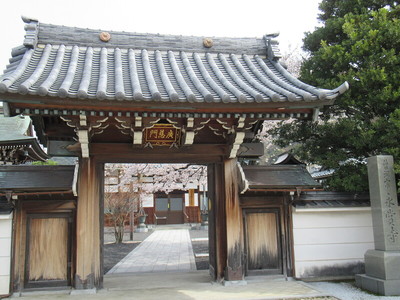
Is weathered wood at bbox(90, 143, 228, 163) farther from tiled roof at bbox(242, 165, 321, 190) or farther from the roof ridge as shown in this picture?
the roof ridge

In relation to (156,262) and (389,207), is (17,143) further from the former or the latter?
(389,207)

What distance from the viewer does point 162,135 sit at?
23.9ft

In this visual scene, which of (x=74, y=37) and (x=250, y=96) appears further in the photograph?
(x=74, y=37)

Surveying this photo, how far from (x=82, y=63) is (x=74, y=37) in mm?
1198

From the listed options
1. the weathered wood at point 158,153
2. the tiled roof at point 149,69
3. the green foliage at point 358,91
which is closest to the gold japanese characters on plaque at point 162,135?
the weathered wood at point 158,153

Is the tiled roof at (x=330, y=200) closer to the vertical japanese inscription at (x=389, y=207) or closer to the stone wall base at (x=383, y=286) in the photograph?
the vertical japanese inscription at (x=389, y=207)

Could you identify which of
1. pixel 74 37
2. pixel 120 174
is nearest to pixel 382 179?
pixel 74 37

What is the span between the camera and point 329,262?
8.00 m

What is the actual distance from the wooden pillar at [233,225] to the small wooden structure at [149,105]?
0.02 meters

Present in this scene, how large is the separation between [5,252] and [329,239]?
21.6 feet

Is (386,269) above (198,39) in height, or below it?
below

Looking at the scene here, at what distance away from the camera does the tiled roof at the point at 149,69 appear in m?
6.19

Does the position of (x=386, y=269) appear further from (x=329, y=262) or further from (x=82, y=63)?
(x=82, y=63)

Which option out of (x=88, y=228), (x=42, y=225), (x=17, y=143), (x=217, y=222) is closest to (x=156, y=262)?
(x=217, y=222)
